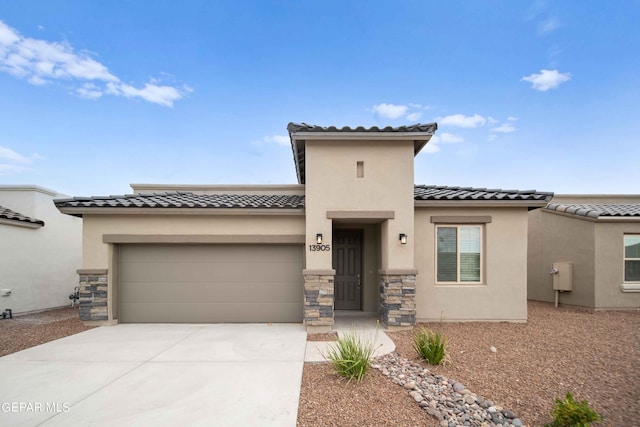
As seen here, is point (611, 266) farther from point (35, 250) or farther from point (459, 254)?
point (35, 250)

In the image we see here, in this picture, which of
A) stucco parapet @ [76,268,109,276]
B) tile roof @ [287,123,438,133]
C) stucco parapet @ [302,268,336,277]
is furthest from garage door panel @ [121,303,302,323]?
tile roof @ [287,123,438,133]

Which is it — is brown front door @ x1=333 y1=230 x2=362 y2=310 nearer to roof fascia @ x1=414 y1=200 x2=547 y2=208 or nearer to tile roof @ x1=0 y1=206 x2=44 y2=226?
roof fascia @ x1=414 y1=200 x2=547 y2=208

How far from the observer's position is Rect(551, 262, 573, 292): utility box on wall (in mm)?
9875

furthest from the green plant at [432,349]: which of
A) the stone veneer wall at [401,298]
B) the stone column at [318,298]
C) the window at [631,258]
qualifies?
the window at [631,258]

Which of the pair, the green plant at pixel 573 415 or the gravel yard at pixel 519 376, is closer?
the green plant at pixel 573 415

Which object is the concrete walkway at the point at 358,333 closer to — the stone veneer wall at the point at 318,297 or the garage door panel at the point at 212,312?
the stone veneer wall at the point at 318,297

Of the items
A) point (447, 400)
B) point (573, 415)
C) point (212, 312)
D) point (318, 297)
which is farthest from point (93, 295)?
point (573, 415)

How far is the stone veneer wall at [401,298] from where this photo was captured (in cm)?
710

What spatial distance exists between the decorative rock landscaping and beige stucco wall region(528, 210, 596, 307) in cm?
880

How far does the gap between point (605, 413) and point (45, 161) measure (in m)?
20.3

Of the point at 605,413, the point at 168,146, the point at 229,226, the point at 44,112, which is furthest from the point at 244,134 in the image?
the point at 605,413

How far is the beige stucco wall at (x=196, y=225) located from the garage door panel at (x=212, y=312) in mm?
1973

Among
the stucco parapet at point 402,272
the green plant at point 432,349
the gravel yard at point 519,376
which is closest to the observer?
the gravel yard at point 519,376

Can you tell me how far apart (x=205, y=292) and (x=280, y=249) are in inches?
94.2
